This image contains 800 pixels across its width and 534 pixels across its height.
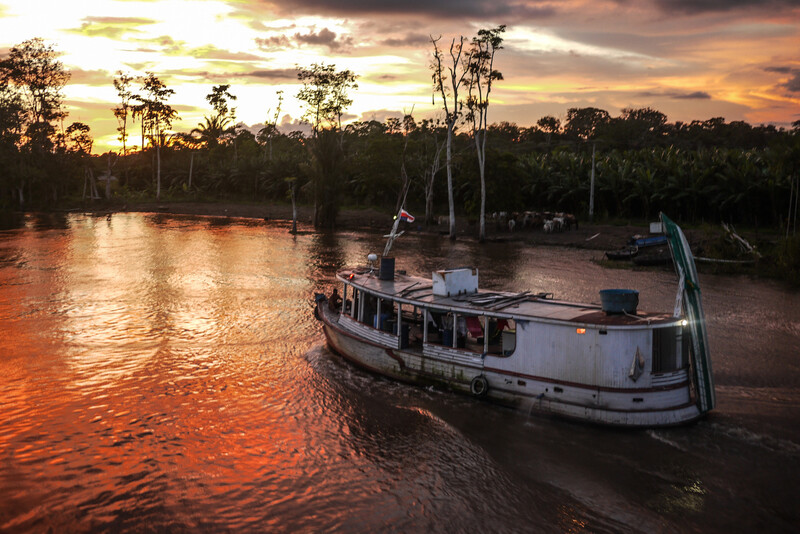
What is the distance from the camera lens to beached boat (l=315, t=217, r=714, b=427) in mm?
12242

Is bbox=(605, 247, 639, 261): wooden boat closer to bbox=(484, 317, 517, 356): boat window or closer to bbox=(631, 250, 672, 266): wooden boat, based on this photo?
bbox=(631, 250, 672, 266): wooden boat

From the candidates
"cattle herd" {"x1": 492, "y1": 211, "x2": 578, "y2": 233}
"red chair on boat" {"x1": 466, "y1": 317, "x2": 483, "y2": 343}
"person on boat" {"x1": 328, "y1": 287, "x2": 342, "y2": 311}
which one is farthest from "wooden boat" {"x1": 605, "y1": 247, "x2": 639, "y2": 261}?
"red chair on boat" {"x1": 466, "y1": 317, "x2": 483, "y2": 343}

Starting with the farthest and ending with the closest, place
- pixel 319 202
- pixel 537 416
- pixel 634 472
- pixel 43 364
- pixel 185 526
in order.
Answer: pixel 319 202
pixel 43 364
pixel 537 416
pixel 634 472
pixel 185 526

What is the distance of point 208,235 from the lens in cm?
5062

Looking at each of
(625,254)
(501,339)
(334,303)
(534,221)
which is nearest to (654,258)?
(625,254)

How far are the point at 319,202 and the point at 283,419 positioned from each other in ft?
148

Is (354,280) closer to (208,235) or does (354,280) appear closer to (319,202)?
(208,235)

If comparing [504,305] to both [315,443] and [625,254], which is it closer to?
[315,443]

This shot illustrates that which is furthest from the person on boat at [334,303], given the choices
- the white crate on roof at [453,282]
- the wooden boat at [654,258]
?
the wooden boat at [654,258]

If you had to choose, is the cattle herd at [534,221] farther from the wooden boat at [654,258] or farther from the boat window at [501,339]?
the boat window at [501,339]

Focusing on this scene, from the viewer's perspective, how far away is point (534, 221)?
5038 cm

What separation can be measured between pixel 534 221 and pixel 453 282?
3657cm

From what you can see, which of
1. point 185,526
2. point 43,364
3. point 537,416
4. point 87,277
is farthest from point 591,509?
point 87,277

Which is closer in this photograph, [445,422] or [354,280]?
[445,422]
